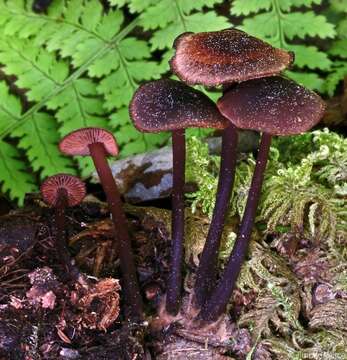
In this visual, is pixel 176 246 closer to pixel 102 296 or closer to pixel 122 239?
pixel 122 239

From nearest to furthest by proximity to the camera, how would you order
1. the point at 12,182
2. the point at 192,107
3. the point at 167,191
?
the point at 192,107 < the point at 167,191 < the point at 12,182

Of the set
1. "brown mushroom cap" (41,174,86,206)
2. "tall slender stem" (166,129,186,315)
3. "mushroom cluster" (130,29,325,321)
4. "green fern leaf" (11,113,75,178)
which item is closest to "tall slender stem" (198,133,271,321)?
"mushroom cluster" (130,29,325,321)

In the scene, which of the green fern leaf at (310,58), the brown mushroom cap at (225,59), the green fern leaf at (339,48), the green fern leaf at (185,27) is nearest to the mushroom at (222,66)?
the brown mushroom cap at (225,59)

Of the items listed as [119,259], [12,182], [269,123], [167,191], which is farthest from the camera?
[12,182]

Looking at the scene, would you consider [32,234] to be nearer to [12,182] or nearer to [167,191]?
[167,191]

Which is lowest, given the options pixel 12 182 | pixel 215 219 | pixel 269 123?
pixel 12 182

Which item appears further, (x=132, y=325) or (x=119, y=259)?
(x=119, y=259)

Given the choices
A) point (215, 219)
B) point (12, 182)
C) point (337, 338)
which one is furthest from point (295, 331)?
point (12, 182)
